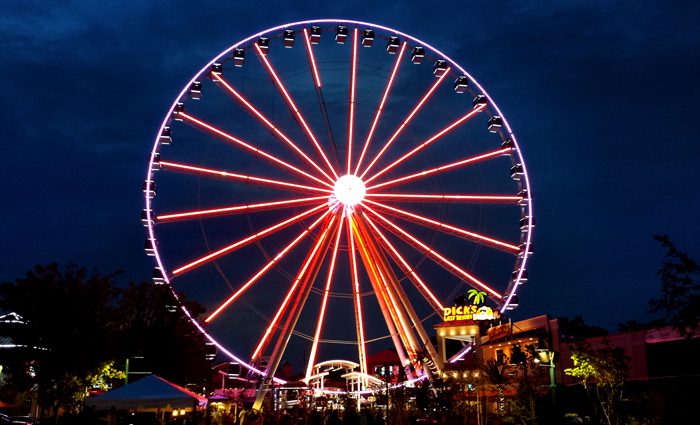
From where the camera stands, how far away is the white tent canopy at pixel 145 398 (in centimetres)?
1625

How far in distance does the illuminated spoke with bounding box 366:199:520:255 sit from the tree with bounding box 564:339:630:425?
17.1 feet

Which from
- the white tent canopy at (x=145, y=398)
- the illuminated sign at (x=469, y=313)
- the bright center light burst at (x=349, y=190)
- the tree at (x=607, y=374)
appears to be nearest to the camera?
the white tent canopy at (x=145, y=398)

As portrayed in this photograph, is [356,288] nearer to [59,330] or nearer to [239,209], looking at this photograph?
[239,209]

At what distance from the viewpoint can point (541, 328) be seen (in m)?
29.4

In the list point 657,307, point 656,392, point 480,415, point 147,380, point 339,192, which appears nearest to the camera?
point 657,307

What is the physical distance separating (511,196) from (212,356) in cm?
1424

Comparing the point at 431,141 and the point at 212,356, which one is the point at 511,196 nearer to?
the point at 431,141

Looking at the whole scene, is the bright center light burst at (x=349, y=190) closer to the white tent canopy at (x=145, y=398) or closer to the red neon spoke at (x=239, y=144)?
the red neon spoke at (x=239, y=144)

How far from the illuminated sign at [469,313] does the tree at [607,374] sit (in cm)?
952

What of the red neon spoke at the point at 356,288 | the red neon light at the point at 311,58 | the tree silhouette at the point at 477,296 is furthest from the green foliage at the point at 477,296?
the red neon light at the point at 311,58

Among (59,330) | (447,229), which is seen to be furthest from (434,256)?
(59,330)

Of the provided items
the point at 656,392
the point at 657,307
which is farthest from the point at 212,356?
the point at 657,307

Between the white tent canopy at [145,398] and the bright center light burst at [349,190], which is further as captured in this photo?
the bright center light burst at [349,190]

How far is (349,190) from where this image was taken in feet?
91.6
